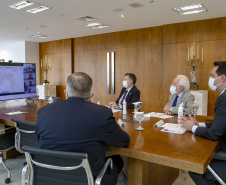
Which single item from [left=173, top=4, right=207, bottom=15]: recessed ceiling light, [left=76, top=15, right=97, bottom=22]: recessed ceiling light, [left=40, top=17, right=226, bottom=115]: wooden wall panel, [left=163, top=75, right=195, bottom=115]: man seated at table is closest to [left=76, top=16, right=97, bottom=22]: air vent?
[left=76, top=15, right=97, bottom=22]: recessed ceiling light

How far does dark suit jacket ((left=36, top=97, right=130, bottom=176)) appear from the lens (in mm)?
1401

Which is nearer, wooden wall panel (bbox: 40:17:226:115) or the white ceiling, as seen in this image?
the white ceiling

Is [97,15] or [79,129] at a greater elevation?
[97,15]

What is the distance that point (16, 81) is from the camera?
378 cm

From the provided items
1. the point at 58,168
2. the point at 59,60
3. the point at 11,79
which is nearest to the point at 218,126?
the point at 58,168

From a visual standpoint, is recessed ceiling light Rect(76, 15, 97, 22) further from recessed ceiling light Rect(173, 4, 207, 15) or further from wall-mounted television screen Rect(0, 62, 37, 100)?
wall-mounted television screen Rect(0, 62, 37, 100)

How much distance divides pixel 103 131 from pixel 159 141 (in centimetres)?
53

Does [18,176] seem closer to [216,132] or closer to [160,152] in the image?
[160,152]

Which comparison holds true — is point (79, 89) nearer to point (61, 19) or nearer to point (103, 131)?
point (103, 131)

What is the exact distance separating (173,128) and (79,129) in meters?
1.09

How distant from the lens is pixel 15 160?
11.6ft

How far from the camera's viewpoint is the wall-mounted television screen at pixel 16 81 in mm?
3590

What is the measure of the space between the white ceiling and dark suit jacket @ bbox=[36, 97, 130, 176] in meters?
3.50

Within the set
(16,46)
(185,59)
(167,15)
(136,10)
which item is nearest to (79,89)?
(136,10)
